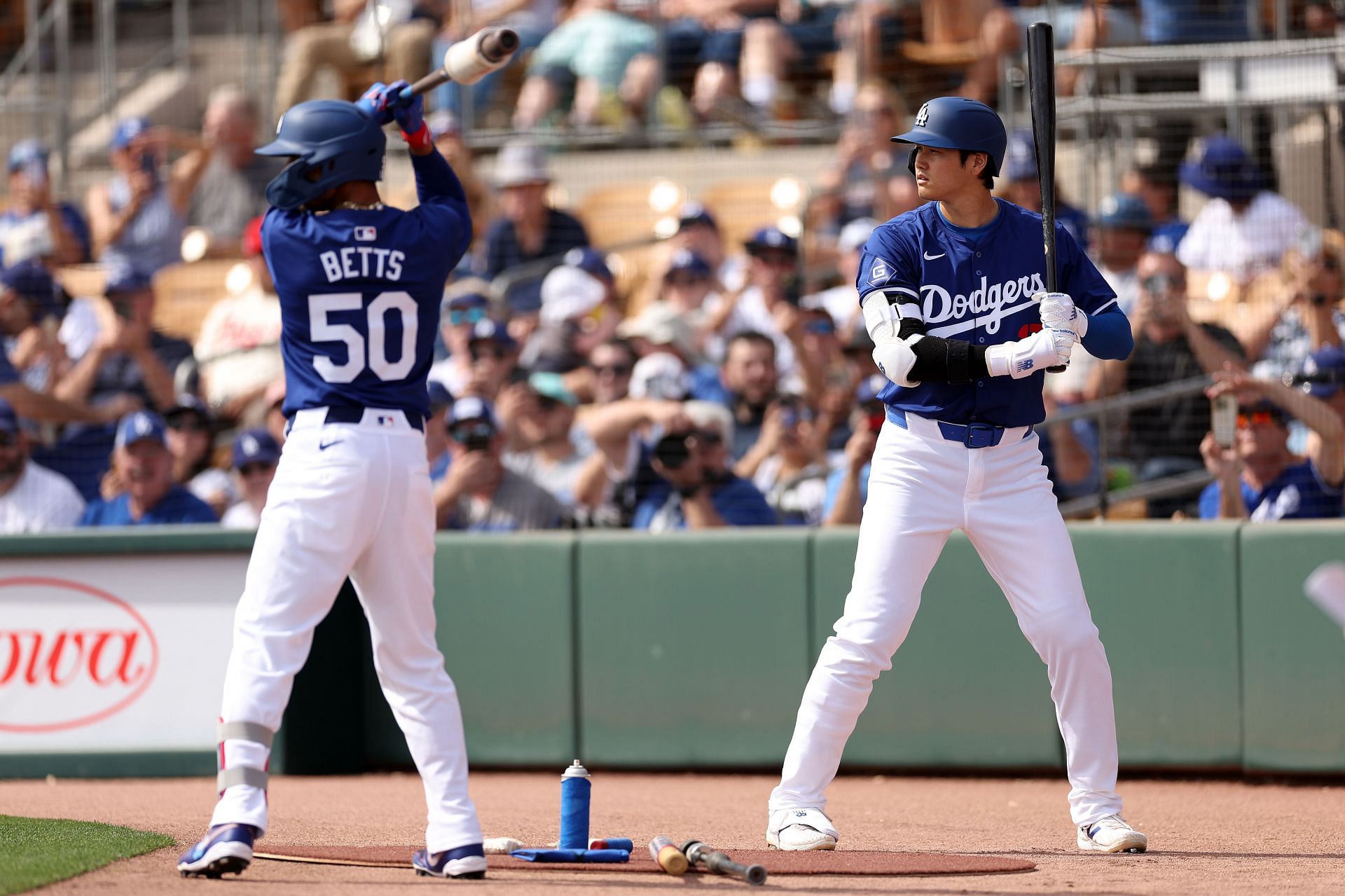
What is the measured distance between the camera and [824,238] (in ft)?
31.9

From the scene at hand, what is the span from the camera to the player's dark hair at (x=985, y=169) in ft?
15.3

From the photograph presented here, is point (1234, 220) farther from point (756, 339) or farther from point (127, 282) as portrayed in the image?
point (127, 282)

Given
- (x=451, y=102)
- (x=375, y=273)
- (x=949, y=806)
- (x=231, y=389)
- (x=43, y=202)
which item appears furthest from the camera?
(x=451, y=102)

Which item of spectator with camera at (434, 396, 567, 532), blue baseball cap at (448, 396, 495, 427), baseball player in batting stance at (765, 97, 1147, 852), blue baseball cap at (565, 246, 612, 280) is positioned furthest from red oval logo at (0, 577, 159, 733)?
blue baseball cap at (565, 246, 612, 280)

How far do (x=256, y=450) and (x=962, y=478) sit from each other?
3.82m

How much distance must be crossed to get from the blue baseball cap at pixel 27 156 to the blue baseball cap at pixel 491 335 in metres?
3.46

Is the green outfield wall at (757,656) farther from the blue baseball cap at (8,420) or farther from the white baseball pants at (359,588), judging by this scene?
the white baseball pants at (359,588)

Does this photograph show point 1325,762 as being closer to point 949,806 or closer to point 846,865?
point 949,806

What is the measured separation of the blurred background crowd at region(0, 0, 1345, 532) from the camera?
7219 millimetres

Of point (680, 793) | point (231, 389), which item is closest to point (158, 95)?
point (231, 389)

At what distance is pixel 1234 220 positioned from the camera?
7883 millimetres

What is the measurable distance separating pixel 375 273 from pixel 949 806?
3005 mm

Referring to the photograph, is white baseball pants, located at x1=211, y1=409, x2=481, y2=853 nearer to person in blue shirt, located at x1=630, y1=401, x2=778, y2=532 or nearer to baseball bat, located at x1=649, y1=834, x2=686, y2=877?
baseball bat, located at x1=649, y1=834, x2=686, y2=877

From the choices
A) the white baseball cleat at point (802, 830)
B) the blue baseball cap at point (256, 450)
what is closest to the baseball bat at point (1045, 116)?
the white baseball cleat at point (802, 830)
